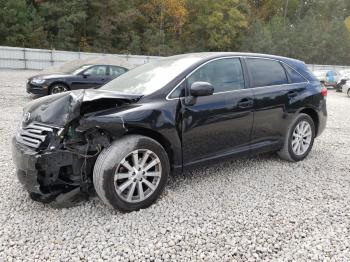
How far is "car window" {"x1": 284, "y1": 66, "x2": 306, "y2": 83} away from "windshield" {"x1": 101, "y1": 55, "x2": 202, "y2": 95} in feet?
5.22

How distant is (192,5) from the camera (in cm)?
4134

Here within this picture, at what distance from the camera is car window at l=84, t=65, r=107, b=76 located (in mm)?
10797

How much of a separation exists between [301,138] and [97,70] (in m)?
8.00

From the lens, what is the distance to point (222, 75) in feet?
13.1

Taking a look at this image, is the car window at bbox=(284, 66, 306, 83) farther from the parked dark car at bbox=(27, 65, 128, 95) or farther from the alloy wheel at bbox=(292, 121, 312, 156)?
the parked dark car at bbox=(27, 65, 128, 95)

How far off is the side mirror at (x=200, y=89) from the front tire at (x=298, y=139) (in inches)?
69.5

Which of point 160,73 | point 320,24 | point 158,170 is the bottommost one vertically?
point 158,170

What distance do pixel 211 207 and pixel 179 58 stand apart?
77.7 inches

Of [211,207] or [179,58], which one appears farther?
[179,58]

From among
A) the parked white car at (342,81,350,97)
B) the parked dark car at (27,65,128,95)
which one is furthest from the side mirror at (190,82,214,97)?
the parked white car at (342,81,350,97)

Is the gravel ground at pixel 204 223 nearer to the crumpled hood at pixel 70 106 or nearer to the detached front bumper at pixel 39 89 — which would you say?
the crumpled hood at pixel 70 106

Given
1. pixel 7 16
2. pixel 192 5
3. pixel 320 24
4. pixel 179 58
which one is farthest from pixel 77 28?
pixel 320 24

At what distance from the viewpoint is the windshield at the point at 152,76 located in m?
3.64

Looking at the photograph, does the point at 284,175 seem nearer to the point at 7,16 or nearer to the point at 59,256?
the point at 59,256
